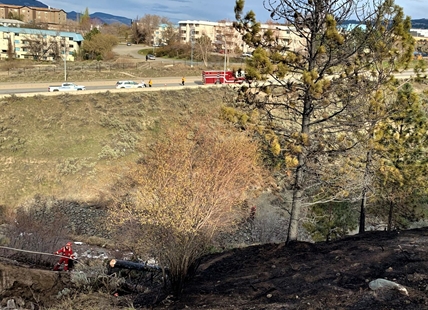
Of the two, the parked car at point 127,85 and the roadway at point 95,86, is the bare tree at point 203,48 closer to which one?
the roadway at point 95,86

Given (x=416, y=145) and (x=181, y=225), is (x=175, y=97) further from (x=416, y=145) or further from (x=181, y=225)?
(x=181, y=225)

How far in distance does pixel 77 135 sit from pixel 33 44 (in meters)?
42.5

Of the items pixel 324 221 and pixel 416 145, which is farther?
pixel 324 221

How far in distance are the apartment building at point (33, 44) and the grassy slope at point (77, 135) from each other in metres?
35.2

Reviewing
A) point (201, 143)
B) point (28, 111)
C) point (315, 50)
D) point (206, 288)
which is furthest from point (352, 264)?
point (28, 111)

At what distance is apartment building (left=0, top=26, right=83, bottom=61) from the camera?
61884mm

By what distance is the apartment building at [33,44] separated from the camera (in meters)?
61.9

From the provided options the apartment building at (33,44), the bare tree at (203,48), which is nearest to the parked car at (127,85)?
the bare tree at (203,48)

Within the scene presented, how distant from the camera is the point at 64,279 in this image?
9.28 metres

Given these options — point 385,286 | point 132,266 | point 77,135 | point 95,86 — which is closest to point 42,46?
point 95,86

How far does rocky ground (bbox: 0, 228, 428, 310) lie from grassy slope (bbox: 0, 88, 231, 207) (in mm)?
14516

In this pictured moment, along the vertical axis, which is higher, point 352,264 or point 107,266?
point 352,264

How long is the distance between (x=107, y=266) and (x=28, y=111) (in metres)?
21.5

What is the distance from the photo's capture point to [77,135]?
89.6 feet
